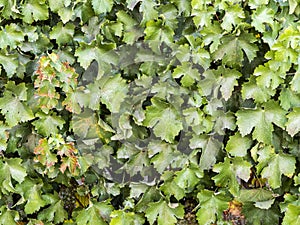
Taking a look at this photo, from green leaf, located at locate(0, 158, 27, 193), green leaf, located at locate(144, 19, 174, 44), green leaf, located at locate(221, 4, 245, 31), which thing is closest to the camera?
green leaf, located at locate(221, 4, 245, 31)

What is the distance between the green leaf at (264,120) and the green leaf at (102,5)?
3.11 ft

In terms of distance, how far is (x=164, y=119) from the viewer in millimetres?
2688

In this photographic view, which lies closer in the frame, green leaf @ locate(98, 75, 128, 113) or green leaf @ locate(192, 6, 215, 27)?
green leaf @ locate(192, 6, 215, 27)

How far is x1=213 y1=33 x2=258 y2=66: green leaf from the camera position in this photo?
2607 mm

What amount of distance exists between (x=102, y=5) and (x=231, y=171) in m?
1.19

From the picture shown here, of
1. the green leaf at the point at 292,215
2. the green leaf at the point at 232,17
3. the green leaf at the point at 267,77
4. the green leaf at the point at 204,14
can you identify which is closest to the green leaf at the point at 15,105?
the green leaf at the point at 204,14

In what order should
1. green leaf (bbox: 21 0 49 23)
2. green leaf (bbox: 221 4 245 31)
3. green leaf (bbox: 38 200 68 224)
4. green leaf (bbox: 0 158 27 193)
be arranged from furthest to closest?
1. green leaf (bbox: 38 200 68 224)
2. green leaf (bbox: 0 158 27 193)
3. green leaf (bbox: 21 0 49 23)
4. green leaf (bbox: 221 4 245 31)

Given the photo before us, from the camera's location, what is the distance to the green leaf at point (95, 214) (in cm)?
292

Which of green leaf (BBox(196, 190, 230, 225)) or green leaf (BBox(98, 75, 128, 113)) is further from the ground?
green leaf (BBox(98, 75, 128, 113))

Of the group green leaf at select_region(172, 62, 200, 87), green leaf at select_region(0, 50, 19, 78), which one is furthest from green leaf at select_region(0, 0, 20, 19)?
green leaf at select_region(172, 62, 200, 87)

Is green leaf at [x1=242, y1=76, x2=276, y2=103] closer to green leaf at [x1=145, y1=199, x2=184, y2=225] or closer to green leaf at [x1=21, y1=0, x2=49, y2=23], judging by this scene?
green leaf at [x1=145, y1=199, x2=184, y2=225]

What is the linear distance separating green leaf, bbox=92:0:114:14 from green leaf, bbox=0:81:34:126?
0.62 meters

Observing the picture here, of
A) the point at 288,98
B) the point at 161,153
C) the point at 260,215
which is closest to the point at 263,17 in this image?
the point at 288,98

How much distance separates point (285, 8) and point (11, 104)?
5.36 ft
